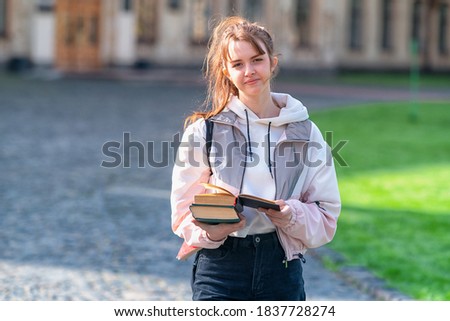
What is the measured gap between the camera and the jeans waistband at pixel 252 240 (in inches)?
149

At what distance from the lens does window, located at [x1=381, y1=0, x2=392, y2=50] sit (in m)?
47.8

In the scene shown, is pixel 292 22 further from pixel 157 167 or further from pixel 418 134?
pixel 157 167

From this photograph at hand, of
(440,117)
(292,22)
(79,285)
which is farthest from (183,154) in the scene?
(292,22)

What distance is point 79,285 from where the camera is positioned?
6.62 m

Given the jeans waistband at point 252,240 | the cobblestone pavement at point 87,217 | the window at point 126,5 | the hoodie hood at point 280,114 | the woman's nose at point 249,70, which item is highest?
the woman's nose at point 249,70

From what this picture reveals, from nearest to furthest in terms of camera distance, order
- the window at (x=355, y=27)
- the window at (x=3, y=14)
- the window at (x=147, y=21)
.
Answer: the window at (x=3, y=14) → the window at (x=147, y=21) → the window at (x=355, y=27)

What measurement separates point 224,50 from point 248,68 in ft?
0.38

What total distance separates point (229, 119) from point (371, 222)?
5834 millimetres

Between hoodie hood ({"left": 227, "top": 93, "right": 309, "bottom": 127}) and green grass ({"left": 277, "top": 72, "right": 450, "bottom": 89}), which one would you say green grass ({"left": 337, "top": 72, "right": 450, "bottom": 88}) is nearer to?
green grass ({"left": 277, "top": 72, "right": 450, "bottom": 89})

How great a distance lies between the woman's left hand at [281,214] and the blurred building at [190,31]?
31229 mm

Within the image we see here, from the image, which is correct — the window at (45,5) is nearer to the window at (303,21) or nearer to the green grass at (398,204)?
the window at (303,21)

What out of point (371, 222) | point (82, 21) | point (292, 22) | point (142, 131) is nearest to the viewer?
point (371, 222)

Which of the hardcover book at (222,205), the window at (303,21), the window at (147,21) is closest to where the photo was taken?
the hardcover book at (222,205)

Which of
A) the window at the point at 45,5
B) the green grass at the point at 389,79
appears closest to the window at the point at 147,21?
the window at the point at 45,5
